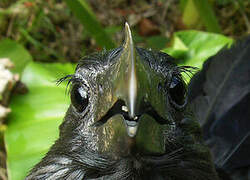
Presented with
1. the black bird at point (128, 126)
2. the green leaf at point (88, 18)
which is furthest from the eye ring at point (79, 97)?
the green leaf at point (88, 18)

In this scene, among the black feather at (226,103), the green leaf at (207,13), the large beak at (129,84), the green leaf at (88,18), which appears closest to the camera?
the large beak at (129,84)

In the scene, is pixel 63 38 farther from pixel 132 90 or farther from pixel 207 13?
pixel 132 90

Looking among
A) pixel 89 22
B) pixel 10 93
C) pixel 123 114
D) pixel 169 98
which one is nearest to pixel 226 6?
pixel 89 22

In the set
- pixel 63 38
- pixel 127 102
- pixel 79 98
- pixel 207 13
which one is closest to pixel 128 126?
pixel 127 102

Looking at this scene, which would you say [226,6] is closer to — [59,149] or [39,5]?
[39,5]

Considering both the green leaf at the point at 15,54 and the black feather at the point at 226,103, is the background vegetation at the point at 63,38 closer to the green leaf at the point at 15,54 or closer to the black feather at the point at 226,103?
the green leaf at the point at 15,54

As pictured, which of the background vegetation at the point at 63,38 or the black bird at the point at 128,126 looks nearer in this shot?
the black bird at the point at 128,126
